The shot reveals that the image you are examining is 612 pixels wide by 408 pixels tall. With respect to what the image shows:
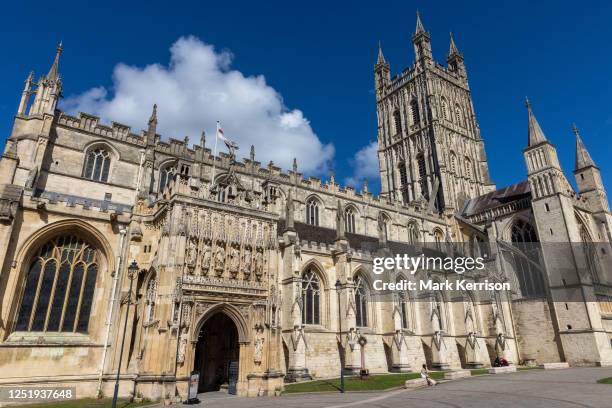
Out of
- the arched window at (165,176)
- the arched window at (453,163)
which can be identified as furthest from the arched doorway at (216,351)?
the arched window at (453,163)

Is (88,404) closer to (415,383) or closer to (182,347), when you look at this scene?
(182,347)

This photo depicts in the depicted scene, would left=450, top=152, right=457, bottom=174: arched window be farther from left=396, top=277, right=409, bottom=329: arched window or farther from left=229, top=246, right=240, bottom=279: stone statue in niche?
left=229, top=246, right=240, bottom=279: stone statue in niche

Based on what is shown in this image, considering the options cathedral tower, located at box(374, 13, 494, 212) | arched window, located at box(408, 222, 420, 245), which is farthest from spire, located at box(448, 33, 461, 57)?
arched window, located at box(408, 222, 420, 245)

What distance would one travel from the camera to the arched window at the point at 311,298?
87.0 feet

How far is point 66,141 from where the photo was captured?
1120 inches

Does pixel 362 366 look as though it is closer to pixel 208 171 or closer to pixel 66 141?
pixel 208 171

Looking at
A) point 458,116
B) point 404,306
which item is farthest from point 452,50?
point 404,306

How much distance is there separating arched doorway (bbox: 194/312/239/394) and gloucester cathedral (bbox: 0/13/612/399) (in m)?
0.08

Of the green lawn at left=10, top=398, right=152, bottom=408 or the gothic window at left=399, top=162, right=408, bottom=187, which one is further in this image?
the gothic window at left=399, top=162, right=408, bottom=187

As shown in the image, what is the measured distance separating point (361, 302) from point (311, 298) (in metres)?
4.21

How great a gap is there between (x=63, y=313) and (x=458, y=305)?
2718cm

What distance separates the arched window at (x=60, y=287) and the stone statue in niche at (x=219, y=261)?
6658mm

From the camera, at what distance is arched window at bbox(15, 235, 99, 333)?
65.8 feet

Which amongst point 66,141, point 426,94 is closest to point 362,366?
point 66,141
